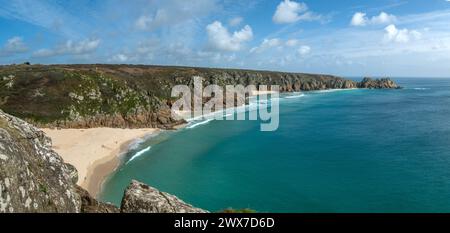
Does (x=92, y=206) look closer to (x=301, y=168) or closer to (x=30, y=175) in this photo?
(x=30, y=175)

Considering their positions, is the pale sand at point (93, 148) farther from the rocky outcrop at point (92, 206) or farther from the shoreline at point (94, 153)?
the rocky outcrop at point (92, 206)

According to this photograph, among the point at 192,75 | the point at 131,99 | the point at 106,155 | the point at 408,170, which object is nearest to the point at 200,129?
the point at 131,99

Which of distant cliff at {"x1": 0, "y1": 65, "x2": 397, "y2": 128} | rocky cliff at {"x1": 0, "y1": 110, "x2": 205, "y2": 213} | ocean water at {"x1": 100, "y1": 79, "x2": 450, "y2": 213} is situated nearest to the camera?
rocky cliff at {"x1": 0, "y1": 110, "x2": 205, "y2": 213}
